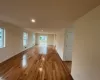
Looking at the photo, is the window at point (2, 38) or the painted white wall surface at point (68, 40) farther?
the painted white wall surface at point (68, 40)

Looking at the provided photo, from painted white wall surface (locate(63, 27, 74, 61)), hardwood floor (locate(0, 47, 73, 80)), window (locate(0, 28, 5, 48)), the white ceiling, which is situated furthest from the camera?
painted white wall surface (locate(63, 27, 74, 61))

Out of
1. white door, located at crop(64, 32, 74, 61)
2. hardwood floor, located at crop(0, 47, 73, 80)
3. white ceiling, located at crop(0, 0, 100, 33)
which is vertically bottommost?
hardwood floor, located at crop(0, 47, 73, 80)

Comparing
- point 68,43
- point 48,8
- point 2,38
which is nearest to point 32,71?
point 2,38

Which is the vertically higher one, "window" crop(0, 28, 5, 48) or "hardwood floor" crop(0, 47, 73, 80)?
"window" crop(0, 28, 5, 48)

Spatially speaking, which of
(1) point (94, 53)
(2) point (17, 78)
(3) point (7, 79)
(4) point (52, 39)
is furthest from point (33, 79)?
(4) point (52, 39)

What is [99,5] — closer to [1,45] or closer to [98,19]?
[98,19]

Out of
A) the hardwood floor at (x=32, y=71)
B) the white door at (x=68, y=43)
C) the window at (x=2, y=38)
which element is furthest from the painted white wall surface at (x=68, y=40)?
the window at (x=2, y=38)

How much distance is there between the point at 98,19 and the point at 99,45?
0.53m

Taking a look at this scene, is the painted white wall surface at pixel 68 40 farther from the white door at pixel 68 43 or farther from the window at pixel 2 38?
the window at pixel 2 38

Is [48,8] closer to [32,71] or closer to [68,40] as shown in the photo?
[32,71]

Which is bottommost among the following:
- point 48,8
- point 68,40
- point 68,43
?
point 68,43

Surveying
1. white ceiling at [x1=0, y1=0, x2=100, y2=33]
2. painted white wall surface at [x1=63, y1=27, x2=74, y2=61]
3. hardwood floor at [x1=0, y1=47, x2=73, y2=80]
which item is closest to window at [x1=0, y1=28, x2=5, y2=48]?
hardwood floor at [x1=0, y1=47, x2=73, y2=80]

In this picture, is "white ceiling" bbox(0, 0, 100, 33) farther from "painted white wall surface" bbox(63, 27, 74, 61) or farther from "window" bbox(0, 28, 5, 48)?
"painted white wall surface" bbox(63, 27, 74, 61)

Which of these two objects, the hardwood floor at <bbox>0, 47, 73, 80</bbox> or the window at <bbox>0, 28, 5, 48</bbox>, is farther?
the window at <bbox>0, 28, 5, 48</bbox>
